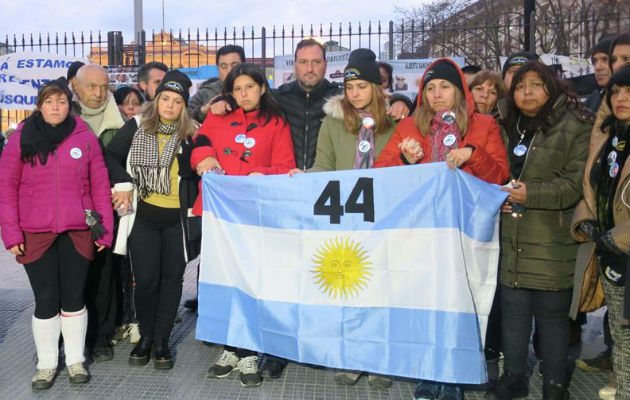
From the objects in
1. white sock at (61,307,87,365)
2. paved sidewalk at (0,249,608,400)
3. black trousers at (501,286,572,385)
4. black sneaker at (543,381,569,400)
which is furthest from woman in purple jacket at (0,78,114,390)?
black sneaker at (543,381,569,400)

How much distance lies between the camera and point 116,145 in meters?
3.83

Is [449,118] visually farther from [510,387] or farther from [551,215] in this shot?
[510,387]

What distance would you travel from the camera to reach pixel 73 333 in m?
3.62

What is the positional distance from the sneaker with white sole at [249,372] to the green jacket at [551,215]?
1723 mm

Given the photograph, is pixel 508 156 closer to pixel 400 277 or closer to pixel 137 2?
pixel 400 277

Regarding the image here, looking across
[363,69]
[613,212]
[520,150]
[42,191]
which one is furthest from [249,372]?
[613,212]

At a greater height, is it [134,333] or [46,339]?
[46,339]

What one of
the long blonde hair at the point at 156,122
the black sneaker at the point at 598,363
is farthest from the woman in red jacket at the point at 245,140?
the black sneaker at the point at 598,363

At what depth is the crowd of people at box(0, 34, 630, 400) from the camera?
10.2 ft

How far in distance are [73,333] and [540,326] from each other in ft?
9.50

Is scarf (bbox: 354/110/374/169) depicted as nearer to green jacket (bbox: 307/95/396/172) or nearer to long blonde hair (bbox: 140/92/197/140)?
green jacket (bbox: 307/95/396/172)

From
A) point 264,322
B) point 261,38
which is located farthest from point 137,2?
point 264,322

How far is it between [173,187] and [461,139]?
1.92 metres

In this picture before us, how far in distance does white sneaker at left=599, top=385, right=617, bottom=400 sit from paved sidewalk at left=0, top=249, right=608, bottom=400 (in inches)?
2.3
